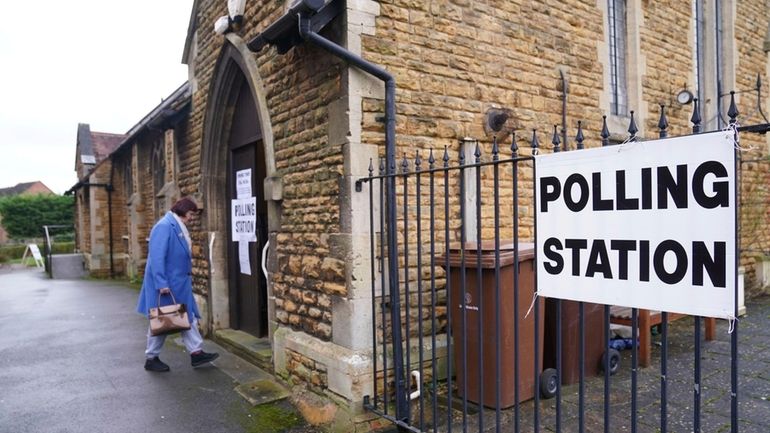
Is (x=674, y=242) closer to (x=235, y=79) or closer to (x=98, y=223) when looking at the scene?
(x=235, y=79)

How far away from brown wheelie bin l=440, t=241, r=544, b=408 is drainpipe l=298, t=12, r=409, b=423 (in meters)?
0.51

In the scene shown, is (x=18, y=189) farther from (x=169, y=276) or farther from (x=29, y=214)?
(x=169, y=276)

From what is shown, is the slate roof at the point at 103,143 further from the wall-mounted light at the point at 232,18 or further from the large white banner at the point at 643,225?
the large white banner at the point at 643,225

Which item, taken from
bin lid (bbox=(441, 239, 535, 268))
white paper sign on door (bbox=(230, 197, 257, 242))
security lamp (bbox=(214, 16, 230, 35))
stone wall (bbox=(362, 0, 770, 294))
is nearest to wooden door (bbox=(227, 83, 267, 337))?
white paper sign on door (bbox=(230, 197, 257, 242))

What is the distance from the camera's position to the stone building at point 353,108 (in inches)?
177

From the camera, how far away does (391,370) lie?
14.9 feet

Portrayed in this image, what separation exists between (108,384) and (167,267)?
1367 mm

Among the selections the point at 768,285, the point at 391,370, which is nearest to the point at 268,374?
the point at 391,370

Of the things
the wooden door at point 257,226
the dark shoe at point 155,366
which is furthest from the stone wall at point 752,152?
the dark shoe at point 155,366

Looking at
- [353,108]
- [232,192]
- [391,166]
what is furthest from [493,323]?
[232,192]

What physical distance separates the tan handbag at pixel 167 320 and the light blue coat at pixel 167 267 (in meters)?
0.11

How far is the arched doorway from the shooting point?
22.5 ft

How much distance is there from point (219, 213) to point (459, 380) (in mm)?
4538

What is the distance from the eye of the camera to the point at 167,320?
570 centimetres
